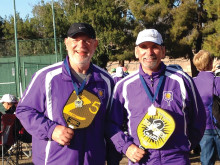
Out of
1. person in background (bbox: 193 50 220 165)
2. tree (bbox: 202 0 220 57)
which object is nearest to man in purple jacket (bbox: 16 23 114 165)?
person in background (bbox: 193 50 220 165)

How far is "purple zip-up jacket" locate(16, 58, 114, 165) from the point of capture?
3014mm

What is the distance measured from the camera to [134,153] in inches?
120

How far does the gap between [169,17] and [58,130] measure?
30517 millimetres

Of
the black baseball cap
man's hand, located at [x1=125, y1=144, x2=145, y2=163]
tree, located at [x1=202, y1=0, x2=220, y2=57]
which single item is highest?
tree, located at [x1=202, y1=0, x2=220, y2=57]

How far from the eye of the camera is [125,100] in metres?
3.24

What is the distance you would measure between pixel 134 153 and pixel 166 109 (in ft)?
1.44

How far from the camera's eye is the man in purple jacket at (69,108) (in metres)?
3.01

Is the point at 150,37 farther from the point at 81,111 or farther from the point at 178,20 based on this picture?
the point at 178,20

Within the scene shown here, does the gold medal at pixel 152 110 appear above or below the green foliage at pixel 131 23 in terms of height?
below

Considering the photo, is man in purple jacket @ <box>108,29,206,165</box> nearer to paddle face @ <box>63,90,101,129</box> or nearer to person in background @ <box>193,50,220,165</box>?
paddle face @ <box>63,90,101,129</box>

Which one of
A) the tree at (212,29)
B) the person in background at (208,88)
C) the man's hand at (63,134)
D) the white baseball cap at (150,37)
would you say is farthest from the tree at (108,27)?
the man's hand at (63,134)

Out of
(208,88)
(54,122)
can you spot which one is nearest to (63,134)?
(54,122)

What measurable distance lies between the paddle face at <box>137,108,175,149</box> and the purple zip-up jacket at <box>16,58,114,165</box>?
354 mm

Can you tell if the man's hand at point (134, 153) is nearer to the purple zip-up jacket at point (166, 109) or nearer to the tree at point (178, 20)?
the purple zip-up jacket at point (166, 109)
